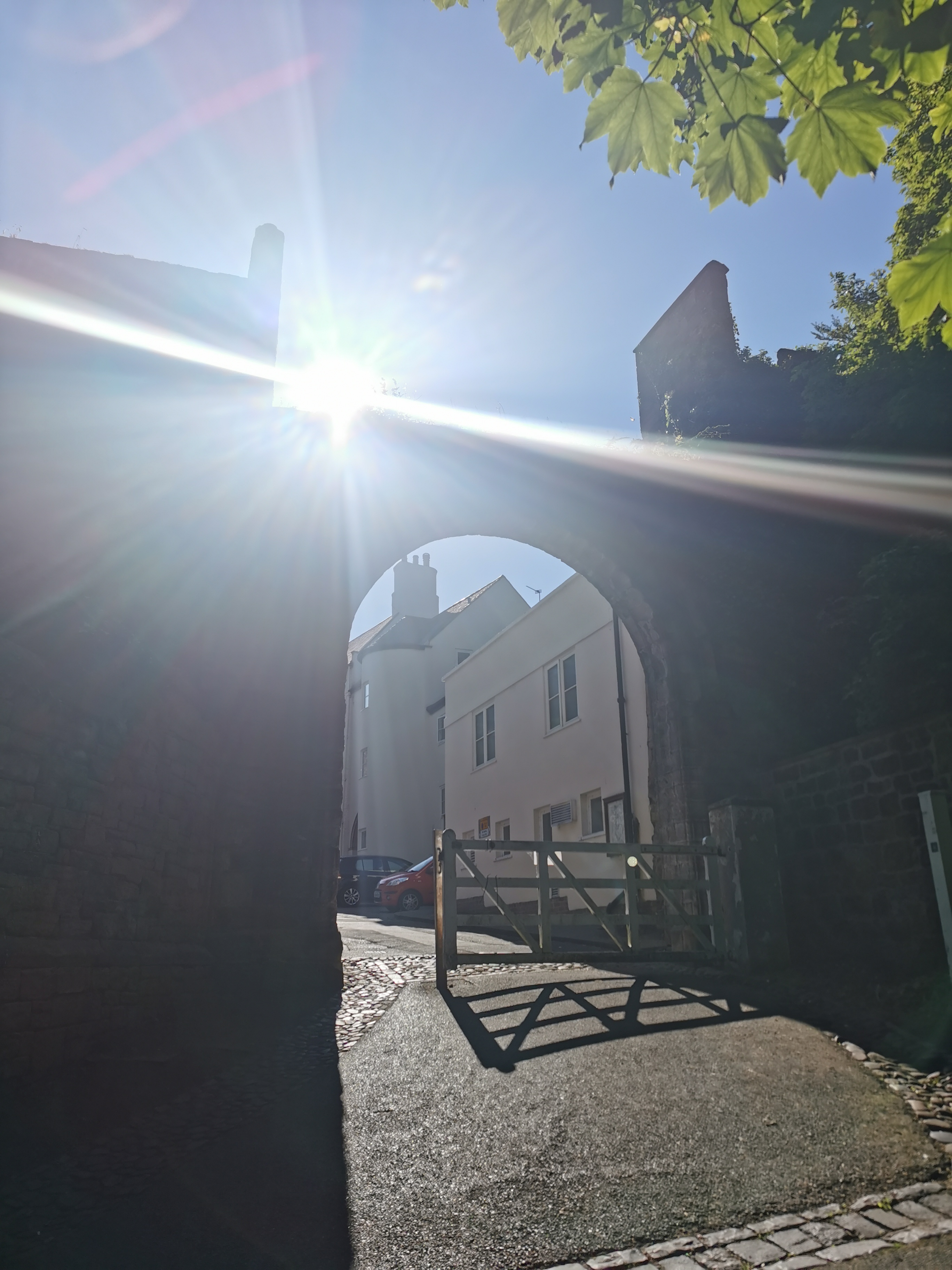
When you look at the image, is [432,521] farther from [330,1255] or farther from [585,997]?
[330,1255]

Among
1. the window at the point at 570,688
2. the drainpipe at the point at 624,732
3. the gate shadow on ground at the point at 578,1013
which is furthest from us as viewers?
the window at the point at 570,688

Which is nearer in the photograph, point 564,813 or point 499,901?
point 499,901

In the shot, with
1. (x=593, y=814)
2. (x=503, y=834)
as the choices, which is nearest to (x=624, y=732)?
(x=593, y=814)

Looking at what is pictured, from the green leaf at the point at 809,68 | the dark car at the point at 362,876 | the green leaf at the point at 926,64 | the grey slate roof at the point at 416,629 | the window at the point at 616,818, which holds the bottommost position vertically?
the dark car at the point at 362,876

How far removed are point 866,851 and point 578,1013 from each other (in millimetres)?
3327

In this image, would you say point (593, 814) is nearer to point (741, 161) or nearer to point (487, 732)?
point (487, 732)

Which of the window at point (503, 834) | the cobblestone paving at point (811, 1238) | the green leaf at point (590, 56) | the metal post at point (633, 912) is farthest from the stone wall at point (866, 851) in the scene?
the window at point (503, 834)

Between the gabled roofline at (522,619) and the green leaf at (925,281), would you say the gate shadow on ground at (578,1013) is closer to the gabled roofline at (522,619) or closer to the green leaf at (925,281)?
the green leaf at (925,281)

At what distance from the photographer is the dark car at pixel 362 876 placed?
80.7ft

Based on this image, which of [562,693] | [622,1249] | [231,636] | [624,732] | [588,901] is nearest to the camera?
[622,1249]

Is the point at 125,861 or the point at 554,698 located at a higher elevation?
the point at 554,698

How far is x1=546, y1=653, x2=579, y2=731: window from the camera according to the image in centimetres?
1917

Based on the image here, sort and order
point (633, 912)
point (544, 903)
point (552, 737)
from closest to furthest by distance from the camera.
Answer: point (544, 903) → point (633, 912) → point (552, 737)

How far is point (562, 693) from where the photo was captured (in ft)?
64.5
